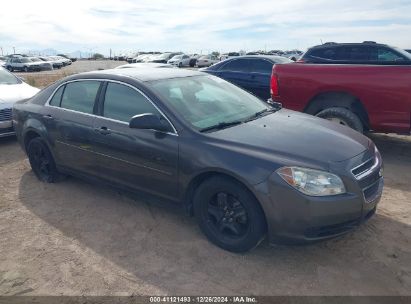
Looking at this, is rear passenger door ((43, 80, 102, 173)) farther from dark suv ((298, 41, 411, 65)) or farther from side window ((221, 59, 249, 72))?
side window ((221, 59, 249, 72))

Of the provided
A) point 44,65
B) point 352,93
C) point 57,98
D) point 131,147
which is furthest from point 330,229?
point 44,65

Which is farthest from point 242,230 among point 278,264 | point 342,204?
point 342,204

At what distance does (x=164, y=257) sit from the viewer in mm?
3553

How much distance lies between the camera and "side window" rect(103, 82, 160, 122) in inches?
158

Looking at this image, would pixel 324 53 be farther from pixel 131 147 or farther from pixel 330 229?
pixel 330 229

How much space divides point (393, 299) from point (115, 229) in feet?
8.71

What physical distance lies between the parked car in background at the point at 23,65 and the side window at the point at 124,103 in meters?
36.6

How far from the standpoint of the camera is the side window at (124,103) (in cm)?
402

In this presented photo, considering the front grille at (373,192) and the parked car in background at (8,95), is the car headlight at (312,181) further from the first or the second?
the parked car in background at (8,95)

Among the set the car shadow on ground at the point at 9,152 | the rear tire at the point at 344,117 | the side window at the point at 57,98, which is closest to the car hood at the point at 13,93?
the car shadow on ground at the point at 9,152

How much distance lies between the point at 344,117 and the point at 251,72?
4371mm

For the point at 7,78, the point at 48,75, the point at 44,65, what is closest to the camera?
the point at 7,78

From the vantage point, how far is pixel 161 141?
3777 millimetres

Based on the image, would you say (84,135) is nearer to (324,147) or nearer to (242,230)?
(242,230)
